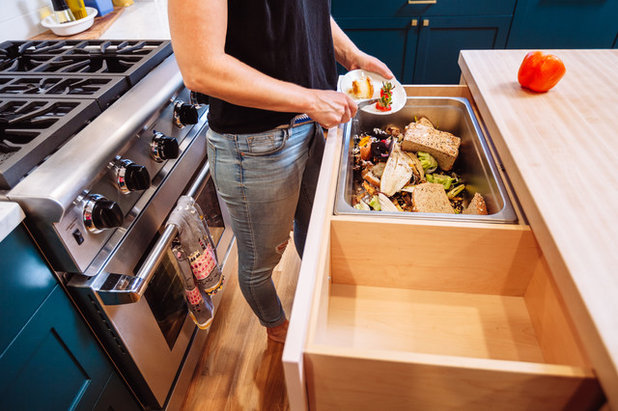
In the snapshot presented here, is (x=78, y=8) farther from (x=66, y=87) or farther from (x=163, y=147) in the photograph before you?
(x=163, y=147)

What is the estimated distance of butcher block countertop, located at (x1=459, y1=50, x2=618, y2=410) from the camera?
49 cm

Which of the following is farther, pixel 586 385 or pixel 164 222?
pixel 164 222

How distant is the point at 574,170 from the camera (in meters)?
0.67

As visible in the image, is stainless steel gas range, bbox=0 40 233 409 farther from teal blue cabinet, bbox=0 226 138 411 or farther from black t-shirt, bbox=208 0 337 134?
black t-shirt, bbox=208 0 337 134

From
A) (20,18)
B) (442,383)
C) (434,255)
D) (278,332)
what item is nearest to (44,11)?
(20,18)

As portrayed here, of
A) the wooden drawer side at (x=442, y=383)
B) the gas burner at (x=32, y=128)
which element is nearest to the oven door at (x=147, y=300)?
the gas burner at (x=32, y=128)

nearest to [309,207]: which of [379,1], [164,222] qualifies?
[164,222]

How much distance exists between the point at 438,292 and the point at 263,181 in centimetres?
47

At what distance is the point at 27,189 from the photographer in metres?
0.64

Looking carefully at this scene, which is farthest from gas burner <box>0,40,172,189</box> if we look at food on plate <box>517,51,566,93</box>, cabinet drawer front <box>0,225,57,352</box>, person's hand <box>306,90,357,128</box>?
food on plate <box>517,51,566,93</box>

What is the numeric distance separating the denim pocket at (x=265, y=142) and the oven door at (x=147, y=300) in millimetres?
286

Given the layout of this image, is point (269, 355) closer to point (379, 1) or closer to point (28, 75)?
point (28, 75)

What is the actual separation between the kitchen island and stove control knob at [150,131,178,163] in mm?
364

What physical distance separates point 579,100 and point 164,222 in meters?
1.02
